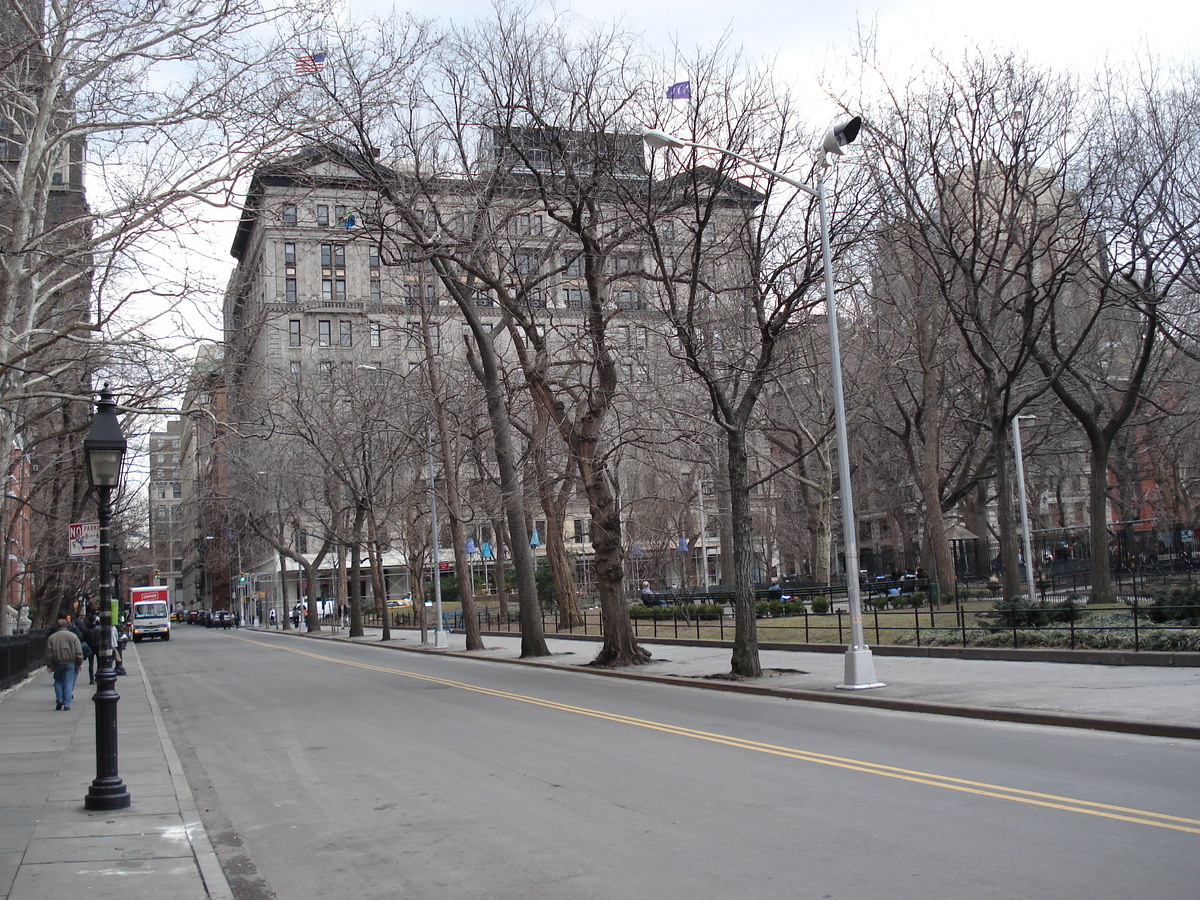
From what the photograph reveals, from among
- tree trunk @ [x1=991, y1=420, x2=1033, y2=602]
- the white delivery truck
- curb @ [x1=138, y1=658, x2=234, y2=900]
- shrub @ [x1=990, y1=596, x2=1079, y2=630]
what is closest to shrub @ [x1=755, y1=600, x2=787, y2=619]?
tree trunk @ [x1=991, y1=420, x2=1033, y2=602]

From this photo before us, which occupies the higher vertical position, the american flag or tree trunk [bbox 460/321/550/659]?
the american flag

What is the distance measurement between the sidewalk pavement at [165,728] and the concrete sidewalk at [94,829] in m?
0.02

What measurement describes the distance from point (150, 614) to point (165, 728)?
57.7 metres

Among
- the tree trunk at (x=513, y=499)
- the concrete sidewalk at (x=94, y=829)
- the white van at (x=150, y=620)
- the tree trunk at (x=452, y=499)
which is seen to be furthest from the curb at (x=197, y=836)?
the white van at (x=150, y=620)

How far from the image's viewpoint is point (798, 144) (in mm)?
21062

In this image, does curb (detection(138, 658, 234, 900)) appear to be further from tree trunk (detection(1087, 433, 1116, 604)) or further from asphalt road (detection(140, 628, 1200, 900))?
tree trunk (detection(1087, 433, 1116, 604))

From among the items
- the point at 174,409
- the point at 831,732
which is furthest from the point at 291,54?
the point at 831,732

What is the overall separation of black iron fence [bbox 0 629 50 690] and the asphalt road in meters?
12.2

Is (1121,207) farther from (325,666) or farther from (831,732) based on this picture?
(325,666)

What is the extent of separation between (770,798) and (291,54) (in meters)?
10.4

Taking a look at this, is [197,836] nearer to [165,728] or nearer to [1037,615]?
[165,728]

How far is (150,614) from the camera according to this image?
69.1m

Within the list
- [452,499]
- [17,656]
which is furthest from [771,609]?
[17,656]

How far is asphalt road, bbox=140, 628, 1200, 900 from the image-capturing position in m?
6.37
